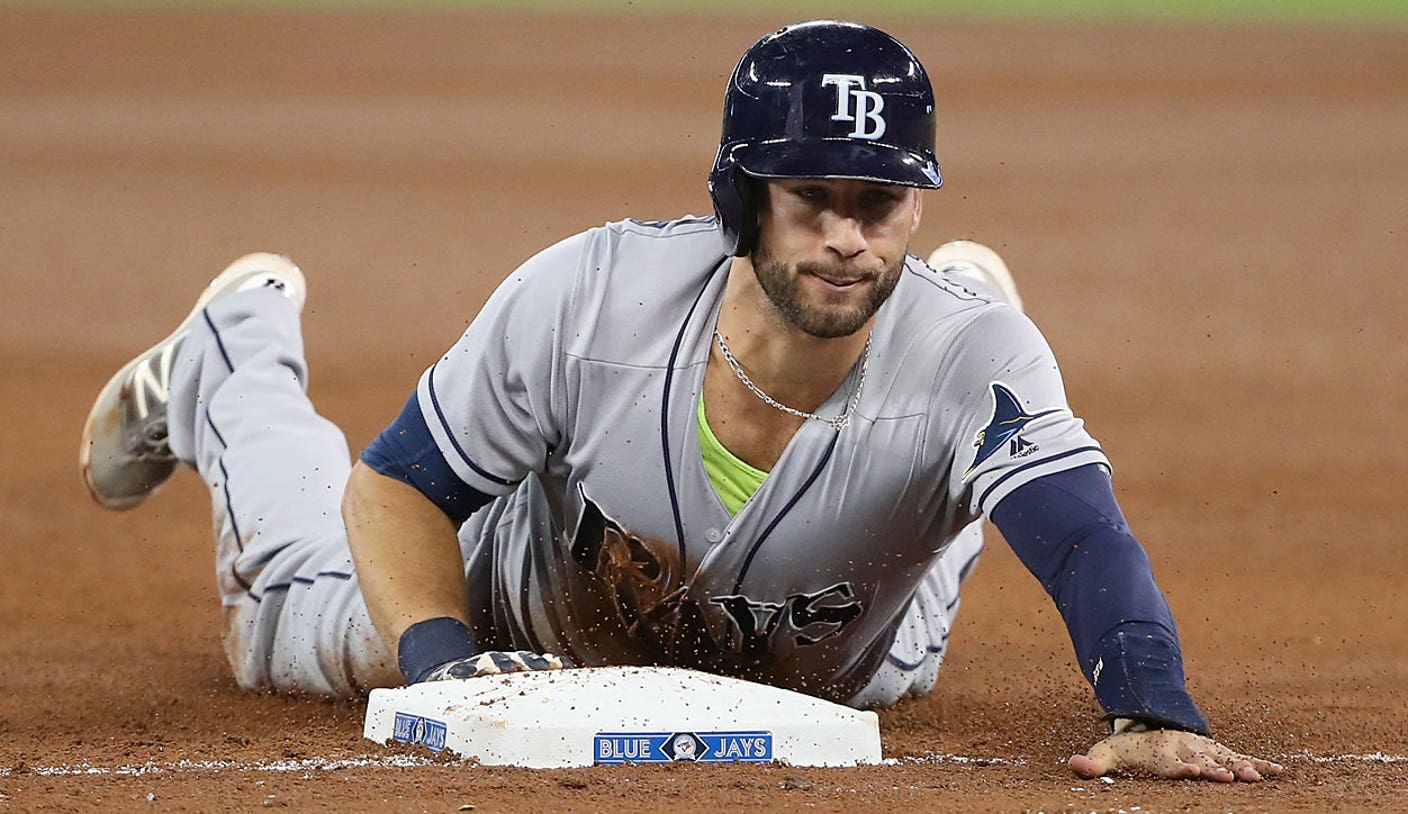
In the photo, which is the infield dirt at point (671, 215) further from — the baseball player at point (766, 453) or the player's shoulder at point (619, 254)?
the player's shoulder at point (619, 254)

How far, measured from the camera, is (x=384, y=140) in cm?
1562

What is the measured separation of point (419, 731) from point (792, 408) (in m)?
0.79

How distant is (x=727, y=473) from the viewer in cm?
323

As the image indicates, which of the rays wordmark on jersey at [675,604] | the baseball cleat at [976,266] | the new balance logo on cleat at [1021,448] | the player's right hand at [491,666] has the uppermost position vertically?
the baseball cleat at [976,266]

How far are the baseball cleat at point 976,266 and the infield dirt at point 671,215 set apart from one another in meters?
0.85

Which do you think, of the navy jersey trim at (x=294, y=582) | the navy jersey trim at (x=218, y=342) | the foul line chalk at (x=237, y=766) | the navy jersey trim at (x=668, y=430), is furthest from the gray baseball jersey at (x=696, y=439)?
the navy jersey trim at (x=218, y=342)

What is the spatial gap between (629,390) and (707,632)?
1.50ft

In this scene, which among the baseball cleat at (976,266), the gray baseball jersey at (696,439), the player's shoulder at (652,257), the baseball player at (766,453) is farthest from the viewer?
the baseball cleat at (976,266)

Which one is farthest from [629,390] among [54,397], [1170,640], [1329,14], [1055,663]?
[1329,14]

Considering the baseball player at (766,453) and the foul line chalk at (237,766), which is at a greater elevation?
the baseball player at (766,453)

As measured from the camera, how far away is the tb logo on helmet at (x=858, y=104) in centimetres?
296

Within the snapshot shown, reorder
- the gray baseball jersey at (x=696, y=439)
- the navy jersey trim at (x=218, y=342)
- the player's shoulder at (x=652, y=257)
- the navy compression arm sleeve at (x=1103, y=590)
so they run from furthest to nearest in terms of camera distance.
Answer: the navy jersey trim at (x=218, y=342)
the player's shoulder at (x=652, y=257)
the gray baseball jersey at (x=696, y=439)
the navy compression arm sleeve at (x=1103, y=590)

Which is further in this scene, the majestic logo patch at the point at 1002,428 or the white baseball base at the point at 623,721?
the majestic logo patch at the point at 1002,428

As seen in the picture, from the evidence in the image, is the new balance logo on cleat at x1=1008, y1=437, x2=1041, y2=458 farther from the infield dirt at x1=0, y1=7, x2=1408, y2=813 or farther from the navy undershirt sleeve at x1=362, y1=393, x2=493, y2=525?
the navy undershirt sleeve at x1=362, y1=393, x2=493, y2=525
